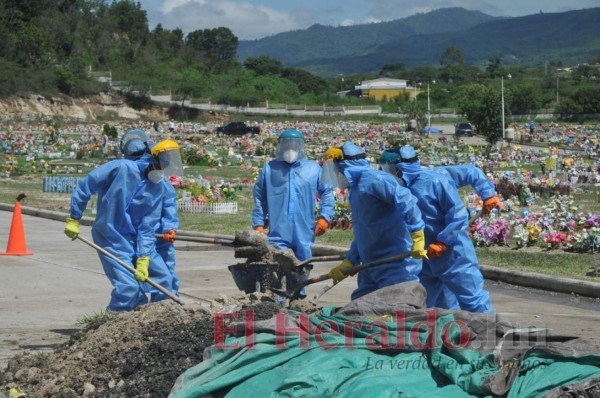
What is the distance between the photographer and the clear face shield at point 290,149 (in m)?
11.2

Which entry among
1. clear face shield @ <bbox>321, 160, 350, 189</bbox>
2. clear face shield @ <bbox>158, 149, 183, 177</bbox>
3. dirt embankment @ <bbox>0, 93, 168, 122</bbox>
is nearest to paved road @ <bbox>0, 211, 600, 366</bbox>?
clear face shield @ <bbox>158, 149, 183, 177</bbox>

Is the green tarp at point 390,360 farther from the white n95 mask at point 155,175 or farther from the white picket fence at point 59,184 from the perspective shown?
the white picket fence at point 59,184

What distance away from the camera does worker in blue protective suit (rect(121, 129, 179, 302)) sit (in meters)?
10.6

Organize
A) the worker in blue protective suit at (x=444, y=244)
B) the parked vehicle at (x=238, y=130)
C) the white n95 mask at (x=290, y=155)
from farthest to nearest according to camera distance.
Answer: the parked vehicle at (x=238, y=130), the white n95 mask at (x=290, y=155), the worker in blue protective suit at (x=444, y=244)

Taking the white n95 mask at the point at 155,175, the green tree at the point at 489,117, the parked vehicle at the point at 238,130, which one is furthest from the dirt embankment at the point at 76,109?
the white n95 mask at the point at 155,175

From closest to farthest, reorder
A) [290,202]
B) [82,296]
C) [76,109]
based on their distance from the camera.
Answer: [290,202] → [82,296] → [76,109]

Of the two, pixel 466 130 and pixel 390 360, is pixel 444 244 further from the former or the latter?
pixel 466 130

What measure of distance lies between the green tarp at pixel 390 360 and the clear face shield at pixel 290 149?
13.1ft

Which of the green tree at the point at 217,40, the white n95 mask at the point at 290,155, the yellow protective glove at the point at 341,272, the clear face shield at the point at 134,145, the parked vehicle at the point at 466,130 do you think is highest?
the green tree at the point at 217,40

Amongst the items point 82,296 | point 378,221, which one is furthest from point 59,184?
point 378,221

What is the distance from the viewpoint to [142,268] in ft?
33.5

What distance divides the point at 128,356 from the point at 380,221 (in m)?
2.31

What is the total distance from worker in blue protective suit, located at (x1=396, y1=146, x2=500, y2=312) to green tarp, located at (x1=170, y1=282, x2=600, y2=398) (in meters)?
2.21

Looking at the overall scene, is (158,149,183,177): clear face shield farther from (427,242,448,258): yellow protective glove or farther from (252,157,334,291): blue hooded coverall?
(427,242,448,258): yellow protective glove
